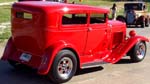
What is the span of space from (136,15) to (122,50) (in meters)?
12.5

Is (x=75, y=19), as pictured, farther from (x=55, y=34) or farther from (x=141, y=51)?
(x=141, y=51)

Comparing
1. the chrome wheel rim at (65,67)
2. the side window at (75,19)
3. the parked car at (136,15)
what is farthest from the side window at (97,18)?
the parked car at (136,15)

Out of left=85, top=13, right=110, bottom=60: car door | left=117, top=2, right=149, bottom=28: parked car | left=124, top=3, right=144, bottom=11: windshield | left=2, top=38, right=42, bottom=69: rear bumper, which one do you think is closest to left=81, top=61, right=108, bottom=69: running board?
left=85, top=13, right=110, bottom=60: car door

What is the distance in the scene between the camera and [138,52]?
10.4 meters

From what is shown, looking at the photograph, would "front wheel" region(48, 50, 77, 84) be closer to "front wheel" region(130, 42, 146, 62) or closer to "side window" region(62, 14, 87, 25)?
"side window" region(62, 14, 87, 25)

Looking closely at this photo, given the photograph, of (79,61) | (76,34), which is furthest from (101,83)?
(76,34)

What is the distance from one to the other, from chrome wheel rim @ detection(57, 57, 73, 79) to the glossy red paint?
0.27 m

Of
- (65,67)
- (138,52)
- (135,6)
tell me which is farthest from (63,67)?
(135,6)

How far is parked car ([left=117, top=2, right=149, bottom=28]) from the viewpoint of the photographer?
855 inches

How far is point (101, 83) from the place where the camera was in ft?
26.6

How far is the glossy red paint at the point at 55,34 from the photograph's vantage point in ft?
25.9

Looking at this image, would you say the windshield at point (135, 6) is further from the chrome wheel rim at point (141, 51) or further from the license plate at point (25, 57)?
the license plate at point (25, 57)

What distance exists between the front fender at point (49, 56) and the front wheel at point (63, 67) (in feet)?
0.36

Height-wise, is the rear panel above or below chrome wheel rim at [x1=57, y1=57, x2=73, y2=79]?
above
